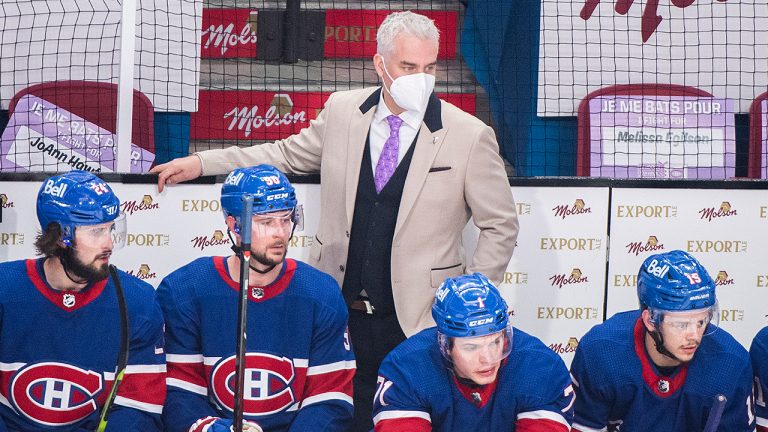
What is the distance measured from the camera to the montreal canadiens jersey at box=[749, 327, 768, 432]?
386 cm

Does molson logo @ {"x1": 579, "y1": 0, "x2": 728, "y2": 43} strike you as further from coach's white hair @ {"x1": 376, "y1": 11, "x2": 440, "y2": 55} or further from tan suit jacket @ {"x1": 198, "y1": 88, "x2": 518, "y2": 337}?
coach's white hair @ {"x1": 376, "y1": 11, "x2": 440, "y2": 55}

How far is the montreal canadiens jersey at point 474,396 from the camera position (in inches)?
140

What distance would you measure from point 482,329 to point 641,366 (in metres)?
0.65

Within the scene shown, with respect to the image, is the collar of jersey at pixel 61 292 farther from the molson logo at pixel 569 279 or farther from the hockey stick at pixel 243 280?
the molson logo at pixel 569 279

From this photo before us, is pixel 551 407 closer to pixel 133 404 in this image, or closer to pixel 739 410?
pixel 739 410

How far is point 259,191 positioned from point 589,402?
3.97 ft

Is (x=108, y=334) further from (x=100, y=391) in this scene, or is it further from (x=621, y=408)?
(x=621, y=408)

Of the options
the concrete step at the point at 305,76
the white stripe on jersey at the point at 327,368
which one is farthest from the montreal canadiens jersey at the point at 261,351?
the concrete step at the point at 305,76

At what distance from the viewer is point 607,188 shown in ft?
16.7

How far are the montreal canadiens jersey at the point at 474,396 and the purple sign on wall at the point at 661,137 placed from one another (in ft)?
8.56

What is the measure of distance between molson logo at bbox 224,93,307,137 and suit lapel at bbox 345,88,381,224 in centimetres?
192

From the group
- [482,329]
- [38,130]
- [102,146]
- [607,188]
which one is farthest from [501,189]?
[38,130]

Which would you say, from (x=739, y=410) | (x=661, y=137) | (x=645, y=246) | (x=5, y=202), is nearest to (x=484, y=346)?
(x=739, y=410)

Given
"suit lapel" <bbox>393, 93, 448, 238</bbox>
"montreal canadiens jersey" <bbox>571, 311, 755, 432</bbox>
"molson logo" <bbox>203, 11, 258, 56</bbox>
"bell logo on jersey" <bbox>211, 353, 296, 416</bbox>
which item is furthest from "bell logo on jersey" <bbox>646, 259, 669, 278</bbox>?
"molson logo" <bbox>203, 11, 258, 56</bbox>
